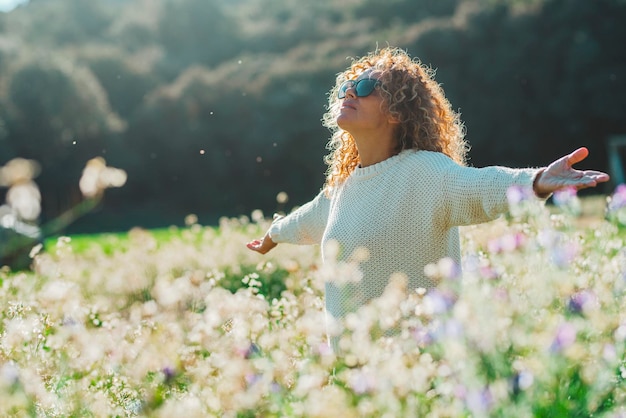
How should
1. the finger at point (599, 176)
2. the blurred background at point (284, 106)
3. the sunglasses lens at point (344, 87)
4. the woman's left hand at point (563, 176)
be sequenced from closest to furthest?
the finger at point (599, 176) < the woman's left hand at point (563, 176) < the sunglasses lens at point (344, 87) < the blurred background at point (284, 106)

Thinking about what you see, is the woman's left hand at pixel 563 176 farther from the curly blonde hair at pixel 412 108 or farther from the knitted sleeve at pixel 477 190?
the curly blonde hair at pixel 412 108

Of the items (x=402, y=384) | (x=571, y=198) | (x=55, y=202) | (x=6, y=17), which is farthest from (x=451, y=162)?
(x=6, y=17)

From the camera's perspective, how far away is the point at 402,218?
345cm

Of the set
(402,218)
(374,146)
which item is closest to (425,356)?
(402,218)

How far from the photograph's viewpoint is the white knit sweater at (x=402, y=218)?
10.7 ft

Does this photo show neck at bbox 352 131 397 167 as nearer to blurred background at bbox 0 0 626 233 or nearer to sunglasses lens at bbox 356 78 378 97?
sunglasses lens at bbox 356 78 378 97

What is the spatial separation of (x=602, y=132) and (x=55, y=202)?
20475 millimetres

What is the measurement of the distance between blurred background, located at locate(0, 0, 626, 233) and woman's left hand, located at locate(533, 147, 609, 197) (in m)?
21.3

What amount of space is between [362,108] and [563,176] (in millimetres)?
1140

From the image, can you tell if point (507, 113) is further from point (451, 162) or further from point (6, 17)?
point (6, 17)

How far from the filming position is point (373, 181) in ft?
11.9

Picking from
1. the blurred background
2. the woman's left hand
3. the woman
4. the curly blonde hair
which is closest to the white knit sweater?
the woman

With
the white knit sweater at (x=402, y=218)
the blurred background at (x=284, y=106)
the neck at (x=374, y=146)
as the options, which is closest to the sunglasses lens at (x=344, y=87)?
the neck at (x=374, y=146)

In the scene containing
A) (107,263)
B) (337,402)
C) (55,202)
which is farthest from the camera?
(55,202)
